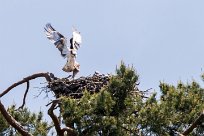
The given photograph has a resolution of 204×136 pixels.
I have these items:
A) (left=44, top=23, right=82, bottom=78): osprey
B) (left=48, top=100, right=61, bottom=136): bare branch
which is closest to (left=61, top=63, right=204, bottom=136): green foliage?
(left=48, top=100, right=61, bottom=136): bare branch

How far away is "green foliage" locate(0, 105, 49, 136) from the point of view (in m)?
16.4

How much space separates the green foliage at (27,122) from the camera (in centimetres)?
1644

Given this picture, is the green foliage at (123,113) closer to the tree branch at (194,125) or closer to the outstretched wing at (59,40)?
the tree branch at (194,125)

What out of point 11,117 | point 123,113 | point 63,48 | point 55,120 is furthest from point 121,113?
point 63,48

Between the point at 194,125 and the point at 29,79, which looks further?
the point at 29,79

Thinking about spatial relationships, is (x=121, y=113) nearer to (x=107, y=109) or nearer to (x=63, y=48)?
(x=107, y=109)

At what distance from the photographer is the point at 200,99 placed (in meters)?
16.1

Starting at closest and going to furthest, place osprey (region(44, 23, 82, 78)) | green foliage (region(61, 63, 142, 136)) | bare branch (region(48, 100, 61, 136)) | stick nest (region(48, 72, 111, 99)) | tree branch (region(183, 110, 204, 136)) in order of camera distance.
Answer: green foliage (region(61, 63, 142, 136)) → tree branch (region(183, 110, 204, 136)) → bare branch (region(48, 100, 61, 136)) → stick nest (region(48, 72, 111, 99)) → osprey (region(44, 23, 82, 78))

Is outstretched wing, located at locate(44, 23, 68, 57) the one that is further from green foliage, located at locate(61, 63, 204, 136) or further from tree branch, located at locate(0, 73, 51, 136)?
green foliage, located at locate(61, 63, 204, 136)

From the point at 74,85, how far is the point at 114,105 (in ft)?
11.6

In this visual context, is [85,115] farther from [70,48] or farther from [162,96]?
[70,48]

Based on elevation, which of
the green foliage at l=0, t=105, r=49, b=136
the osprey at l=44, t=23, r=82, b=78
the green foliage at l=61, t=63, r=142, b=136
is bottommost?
the green foliage at l=61, t=63, r=142, b=136

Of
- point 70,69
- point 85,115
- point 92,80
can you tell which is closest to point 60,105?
point 85,115

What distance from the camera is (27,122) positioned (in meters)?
17.0
